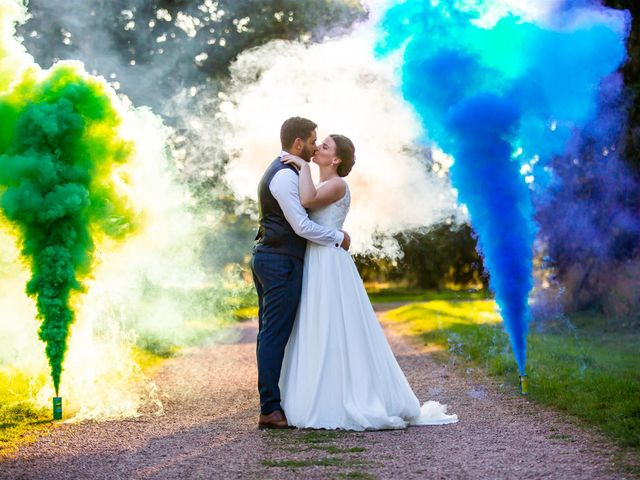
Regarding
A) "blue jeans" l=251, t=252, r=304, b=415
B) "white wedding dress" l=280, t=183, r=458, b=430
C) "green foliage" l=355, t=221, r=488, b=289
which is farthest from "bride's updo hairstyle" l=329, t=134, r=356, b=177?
"green foliage" l=355, t=221, r=488, b=289

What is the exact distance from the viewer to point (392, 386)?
7.17 metres

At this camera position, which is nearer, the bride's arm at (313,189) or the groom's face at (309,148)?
the bride's arm at (313,189)

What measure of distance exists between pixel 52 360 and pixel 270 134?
13.3 feet

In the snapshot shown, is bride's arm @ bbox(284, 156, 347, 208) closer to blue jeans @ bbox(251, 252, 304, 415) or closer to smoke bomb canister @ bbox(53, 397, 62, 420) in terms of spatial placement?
blue jeans @ bbox(251, 252, 304, 415)

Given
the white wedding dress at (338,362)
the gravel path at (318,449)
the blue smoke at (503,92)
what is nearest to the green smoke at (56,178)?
the gravel path at (318,449)

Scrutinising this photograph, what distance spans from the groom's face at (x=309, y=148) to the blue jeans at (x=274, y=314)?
3.22 feet

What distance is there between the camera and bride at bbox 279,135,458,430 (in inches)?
277

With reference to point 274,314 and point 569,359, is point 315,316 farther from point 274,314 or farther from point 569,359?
point 569,359

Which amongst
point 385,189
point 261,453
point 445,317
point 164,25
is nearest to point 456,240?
point 445,317

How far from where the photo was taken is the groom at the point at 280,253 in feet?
23.7

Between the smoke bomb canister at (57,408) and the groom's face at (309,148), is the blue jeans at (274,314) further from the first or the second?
the smoke bomb canister at (57,408)

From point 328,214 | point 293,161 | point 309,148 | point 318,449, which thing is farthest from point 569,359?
point 318,449

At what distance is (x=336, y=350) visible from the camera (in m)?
7.21

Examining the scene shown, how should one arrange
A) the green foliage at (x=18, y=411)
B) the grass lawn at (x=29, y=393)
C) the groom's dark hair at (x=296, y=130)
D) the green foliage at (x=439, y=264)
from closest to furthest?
1. the green foliage at (x=18, y=411)
2. the grass lawn at (x=29, y=393)
3. the groom's dark hair at (x=296, y=130)
4. the green foliage at (x=439, y=264)
